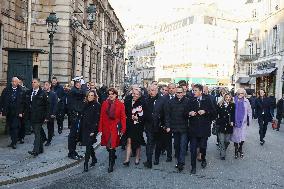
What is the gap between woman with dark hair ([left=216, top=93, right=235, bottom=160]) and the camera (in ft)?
34.0

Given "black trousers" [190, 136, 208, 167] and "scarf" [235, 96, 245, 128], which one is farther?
"scarf" [235, 96, 245, 128]

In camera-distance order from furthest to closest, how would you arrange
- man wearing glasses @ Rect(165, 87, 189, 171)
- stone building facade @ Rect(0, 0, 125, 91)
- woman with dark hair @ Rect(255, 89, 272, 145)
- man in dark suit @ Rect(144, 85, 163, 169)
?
stone building facade @ Rect(0, 0, 125, 91), woman with dark hair @ Rect(255, 89, 272, 145), man in dark suit @ Rect(144, 85, 163, 169), man wearing glasses @ Rect(165, 87, 189, 171)

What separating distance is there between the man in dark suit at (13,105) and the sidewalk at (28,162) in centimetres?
51

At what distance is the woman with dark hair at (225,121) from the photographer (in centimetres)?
1038

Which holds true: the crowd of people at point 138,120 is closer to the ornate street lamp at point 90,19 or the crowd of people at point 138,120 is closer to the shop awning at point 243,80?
the ornate street lamp at point 90,19

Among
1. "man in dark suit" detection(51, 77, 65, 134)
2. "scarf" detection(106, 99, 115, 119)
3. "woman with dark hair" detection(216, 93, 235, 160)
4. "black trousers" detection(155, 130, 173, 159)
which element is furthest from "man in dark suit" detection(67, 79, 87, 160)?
"woman with dark hair" detection(216, 93, 235, 160)

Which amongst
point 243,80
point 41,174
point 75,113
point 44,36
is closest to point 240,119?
point 75,113

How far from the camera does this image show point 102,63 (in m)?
34.4

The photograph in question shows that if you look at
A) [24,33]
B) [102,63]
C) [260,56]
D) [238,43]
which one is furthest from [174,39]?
[24,33]

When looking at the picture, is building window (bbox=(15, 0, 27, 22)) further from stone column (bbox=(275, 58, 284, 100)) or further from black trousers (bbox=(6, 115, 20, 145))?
stone column (bbox=(275, 58, 284, 100))

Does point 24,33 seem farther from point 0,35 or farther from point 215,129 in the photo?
point 215,129

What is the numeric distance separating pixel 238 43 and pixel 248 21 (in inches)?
153

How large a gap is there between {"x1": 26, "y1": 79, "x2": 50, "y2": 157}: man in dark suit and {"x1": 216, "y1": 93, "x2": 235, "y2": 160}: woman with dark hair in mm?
4238

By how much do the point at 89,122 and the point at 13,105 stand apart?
2.92 metres
